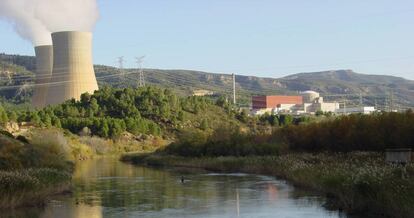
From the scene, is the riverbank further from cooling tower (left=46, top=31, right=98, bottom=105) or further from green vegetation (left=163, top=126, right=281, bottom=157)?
cooling tower (left=46, top=31, right=98, bottom=105)

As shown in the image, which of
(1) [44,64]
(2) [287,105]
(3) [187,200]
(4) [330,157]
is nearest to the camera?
(3) [187,200]

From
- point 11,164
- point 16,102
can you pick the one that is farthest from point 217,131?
point 16,102

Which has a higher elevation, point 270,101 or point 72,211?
point 270,101

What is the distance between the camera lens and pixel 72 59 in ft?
218

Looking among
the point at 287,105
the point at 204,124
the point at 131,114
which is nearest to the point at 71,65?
the point at 204,124

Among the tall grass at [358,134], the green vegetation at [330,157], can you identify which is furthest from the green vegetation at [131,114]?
the tall grass at [358,134]

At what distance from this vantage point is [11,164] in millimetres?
25375

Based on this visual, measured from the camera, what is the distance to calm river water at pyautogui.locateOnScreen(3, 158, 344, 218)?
1984cm

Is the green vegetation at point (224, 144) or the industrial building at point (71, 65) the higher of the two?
the industrial building at point (71, 65)

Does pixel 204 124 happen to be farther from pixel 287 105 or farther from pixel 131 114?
pixel 287 105

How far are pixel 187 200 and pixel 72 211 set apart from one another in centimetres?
507

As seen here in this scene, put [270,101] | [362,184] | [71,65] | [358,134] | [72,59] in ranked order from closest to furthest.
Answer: [362,184] < [358,134] < [72,59] < [71,65] < [270,101]

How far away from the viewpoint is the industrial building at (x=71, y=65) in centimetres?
6581

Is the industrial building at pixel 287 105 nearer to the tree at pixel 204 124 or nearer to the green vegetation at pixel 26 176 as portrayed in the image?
the tree at pixel 204 124
